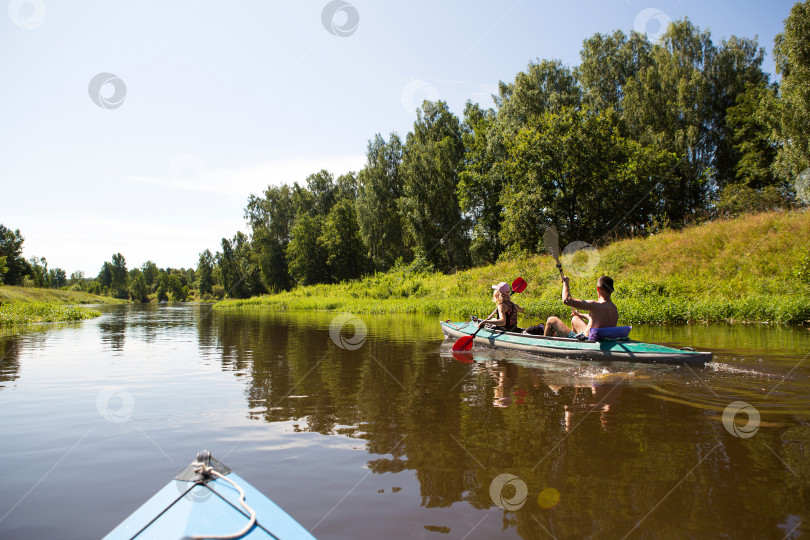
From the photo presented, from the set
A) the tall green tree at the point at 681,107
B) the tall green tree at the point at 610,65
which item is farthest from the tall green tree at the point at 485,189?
the tall green tree at the point at 681,107

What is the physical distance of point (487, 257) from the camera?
3625cm

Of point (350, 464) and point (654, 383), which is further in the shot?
point (654, 383)

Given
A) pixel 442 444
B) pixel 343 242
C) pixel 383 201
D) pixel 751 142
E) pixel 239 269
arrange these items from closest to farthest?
pixel 442 444 → pixel 751 142 → pixel 383 201 → pixel 343 242 → pixel 239 269

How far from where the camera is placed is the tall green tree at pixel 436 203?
38250mm

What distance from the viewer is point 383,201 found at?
144 ft

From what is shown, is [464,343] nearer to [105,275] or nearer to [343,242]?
[343,242]

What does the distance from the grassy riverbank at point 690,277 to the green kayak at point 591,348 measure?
676cm

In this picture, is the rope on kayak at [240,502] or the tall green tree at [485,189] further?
the tall green tree at [485,189]

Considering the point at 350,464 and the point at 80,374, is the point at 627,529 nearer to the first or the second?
the point at 350,464

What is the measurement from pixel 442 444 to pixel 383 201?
40.0m

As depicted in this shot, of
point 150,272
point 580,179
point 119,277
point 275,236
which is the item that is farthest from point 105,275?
point 580,179

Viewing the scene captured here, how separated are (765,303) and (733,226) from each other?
7746 mm

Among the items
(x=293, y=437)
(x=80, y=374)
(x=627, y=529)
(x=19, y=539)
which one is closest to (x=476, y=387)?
(x=293, y=437)

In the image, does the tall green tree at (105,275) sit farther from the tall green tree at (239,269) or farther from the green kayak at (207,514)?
the green kayak at (207,514)
